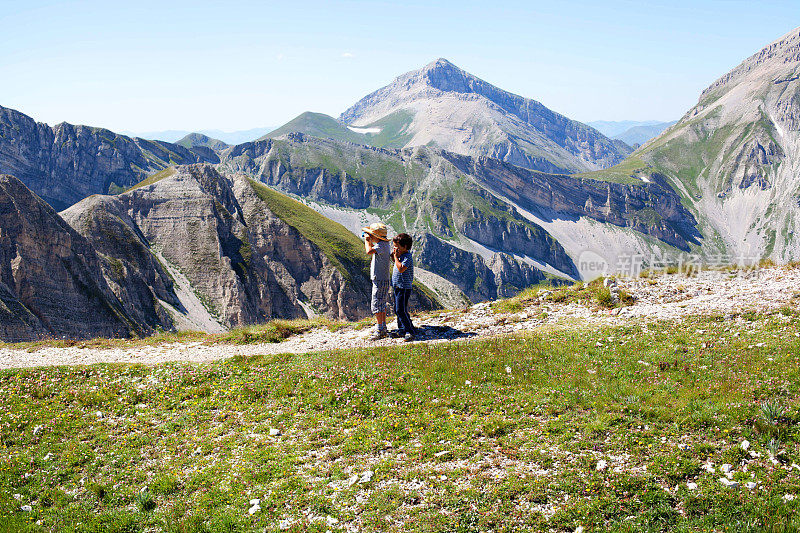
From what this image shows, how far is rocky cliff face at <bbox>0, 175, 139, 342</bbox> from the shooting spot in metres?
77.8

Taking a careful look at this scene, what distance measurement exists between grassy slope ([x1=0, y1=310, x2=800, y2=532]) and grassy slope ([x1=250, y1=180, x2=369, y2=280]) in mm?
129638

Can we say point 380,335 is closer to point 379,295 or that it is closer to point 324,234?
point 379,295

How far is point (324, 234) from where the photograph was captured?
160 meters

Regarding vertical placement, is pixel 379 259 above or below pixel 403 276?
above

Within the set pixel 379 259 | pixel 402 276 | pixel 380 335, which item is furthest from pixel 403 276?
pixel 380 335

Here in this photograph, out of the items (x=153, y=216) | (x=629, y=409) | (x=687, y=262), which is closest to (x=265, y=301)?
(x=153, y=216)

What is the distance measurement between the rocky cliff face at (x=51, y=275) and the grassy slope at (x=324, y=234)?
66131 millimetres

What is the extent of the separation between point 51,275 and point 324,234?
282ft

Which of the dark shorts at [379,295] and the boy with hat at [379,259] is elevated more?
the boy with hat at [379,259]

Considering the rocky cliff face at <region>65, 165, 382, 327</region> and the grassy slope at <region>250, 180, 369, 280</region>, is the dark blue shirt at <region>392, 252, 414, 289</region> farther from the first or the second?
the grassy slope at <region>250, 180, 369, 280</region>

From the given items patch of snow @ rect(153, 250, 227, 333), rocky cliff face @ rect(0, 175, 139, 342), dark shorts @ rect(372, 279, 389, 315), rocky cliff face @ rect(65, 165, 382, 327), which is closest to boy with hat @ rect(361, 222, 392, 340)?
dark shorts @ rect(372, 279, 389, 315)

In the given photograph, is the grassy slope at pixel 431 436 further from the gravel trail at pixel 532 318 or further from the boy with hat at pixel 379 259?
the boy with hat at pixel 379 259

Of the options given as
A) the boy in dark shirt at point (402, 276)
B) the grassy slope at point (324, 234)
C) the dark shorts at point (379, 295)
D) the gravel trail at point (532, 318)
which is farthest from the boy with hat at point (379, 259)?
the grassy slope at point (324, 234)

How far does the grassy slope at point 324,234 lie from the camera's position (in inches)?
5920
